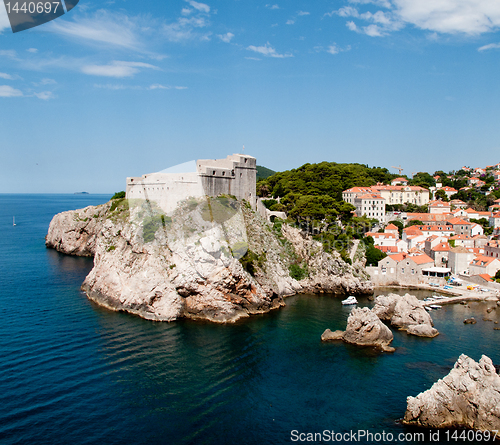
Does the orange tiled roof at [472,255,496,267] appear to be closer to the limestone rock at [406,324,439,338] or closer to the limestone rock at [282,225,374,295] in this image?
the limestone rock at [282,225,374,295]

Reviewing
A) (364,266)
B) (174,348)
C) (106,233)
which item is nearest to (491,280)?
(364,266)

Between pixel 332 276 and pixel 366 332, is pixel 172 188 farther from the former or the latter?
pixel 366 332

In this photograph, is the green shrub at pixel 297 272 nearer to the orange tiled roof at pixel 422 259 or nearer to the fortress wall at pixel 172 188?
the fortress wall at pixel 172 188

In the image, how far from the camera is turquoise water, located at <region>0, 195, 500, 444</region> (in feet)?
57.9

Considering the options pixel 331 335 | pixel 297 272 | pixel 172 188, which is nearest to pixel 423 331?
pixel 331 335

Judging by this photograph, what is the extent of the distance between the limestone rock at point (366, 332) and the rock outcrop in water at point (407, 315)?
3025 millimetres

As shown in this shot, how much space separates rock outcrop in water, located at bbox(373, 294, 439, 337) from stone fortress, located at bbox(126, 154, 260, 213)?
18029 mm

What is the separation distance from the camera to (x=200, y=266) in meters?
31.4

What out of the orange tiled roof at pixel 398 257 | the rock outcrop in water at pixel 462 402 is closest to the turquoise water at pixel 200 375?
the rock outcrop in water at pixel 462 402

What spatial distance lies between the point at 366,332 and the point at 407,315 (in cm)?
560

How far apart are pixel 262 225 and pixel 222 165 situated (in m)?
7.86

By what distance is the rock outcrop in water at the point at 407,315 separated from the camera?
2878 cm

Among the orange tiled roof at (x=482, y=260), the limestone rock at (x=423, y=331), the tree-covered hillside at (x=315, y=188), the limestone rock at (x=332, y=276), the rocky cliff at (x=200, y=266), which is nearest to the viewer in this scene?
the limestone rock at (x=423, y=331)

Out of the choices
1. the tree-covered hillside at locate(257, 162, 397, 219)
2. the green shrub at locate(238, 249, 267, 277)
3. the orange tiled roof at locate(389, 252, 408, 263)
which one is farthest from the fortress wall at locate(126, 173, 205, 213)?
the orange tiled roof at locate(389, 252, 408, 263)
